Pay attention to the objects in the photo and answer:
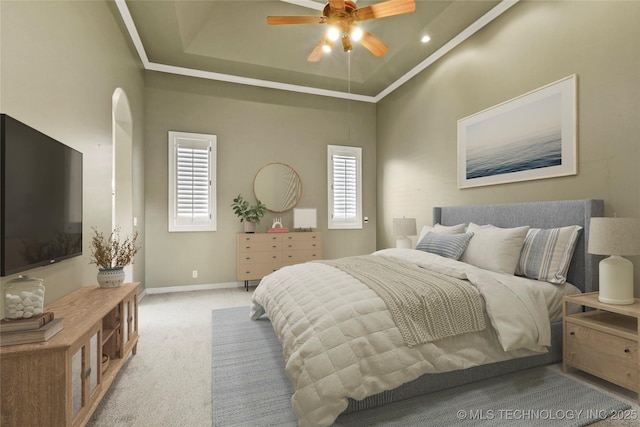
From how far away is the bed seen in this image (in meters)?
1.60

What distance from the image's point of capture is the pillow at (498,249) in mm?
2659

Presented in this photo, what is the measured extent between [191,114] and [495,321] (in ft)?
15.3

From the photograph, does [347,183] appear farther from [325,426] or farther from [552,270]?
[325,426]

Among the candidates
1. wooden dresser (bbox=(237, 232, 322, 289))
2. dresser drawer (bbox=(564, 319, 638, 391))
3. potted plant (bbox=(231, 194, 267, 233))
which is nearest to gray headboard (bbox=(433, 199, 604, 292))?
dresser drawer (bbox=(564, 319, 638, 391))

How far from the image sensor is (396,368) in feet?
5.49

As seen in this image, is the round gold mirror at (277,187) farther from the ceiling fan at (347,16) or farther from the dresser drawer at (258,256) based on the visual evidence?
the ceiling fan at (347,16)

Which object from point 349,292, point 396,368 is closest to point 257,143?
point 349,292

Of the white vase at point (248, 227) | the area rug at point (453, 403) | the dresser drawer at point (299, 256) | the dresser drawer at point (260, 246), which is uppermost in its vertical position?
the white vase at point (248, 227)

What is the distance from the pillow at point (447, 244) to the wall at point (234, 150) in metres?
2.37

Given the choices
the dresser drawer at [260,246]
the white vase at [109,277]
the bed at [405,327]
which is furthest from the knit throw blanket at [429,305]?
the dresser drawer at [260,246]

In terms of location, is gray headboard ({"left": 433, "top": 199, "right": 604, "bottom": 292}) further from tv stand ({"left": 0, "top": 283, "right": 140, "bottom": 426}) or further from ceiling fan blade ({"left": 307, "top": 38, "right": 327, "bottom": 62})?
tv stand ({"left": 0, "top": 283, "right": 140, "bottom": 426})

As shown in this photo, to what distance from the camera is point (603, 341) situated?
1987mm

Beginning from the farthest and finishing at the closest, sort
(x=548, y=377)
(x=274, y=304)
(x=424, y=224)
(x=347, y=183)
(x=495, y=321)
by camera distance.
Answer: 1. (x=347, y=183)
2. (x=424, y=224)
3. (x=274, y=304)
4. (x=548, y=377)
5. (x=495, y=321)

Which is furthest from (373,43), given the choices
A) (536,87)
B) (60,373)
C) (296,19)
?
(60,373)
